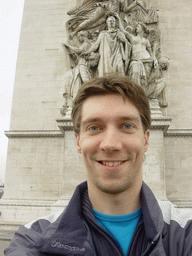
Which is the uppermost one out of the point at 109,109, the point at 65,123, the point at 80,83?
the point at 80,83

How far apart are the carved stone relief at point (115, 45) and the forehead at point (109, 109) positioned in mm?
5438

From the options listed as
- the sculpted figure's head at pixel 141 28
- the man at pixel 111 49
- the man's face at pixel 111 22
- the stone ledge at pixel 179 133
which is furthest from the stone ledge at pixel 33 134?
the sculpted figure's head at pixel 141 28

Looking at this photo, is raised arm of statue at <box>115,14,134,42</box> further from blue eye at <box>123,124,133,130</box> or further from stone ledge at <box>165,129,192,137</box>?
blue eye at <box>123,124,133,130</box>

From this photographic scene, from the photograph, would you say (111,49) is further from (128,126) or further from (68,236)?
(68,236)

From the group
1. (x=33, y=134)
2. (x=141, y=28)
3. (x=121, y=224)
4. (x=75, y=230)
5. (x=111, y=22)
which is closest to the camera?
(x=75, y=230)

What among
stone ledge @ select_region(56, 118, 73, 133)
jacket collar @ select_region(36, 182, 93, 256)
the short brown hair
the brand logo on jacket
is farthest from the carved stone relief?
the brand logo on jacket

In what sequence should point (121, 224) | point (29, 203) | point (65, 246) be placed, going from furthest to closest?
point (29, 203), point (121, 224), point (65, 246)

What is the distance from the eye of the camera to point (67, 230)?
1.36 meters

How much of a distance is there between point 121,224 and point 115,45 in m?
6.81

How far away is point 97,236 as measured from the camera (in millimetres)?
1404

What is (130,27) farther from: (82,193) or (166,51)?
(82,193)

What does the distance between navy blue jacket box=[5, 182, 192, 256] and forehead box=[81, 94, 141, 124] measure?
0.55 metres

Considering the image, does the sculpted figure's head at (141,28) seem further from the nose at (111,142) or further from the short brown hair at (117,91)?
the nose at (111,142)

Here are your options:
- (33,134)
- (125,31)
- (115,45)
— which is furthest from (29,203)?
(125,31)
